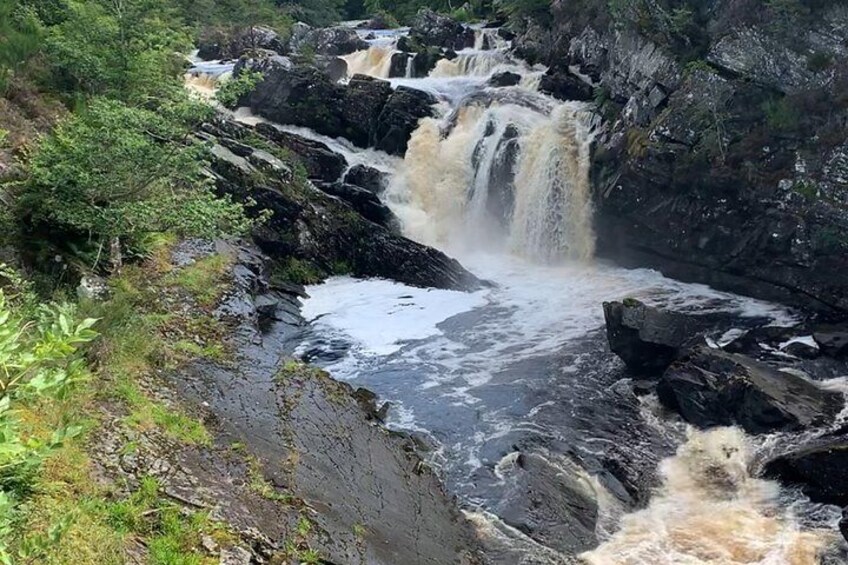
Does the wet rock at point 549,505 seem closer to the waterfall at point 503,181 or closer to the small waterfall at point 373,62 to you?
the waterfall at point 503,181

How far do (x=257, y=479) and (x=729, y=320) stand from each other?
15.3m

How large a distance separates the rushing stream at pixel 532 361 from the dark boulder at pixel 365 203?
3.33ft

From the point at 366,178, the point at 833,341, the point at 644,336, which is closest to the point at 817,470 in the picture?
the point at 644,336

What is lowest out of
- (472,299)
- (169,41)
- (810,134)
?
(472,299)

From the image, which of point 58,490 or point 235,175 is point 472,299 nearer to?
point 235,175

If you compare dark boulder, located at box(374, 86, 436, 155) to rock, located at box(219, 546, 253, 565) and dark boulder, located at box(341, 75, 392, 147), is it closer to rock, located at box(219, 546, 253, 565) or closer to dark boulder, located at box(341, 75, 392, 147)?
dark boulder, located at box(341, 75, 392, 147)

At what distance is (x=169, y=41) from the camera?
1773 centimetres

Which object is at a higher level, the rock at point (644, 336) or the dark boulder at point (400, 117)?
the dark boulder at point (400, 117)

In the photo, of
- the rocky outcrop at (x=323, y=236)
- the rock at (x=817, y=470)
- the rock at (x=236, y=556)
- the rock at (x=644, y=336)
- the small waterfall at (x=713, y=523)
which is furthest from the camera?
the rocky outcrop at (x=323, y=236)

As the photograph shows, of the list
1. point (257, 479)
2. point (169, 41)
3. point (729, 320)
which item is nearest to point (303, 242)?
point (169, 41)

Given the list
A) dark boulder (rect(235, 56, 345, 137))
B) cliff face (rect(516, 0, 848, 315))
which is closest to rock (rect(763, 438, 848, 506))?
cliff face (rect(516, 0, 848, 315))

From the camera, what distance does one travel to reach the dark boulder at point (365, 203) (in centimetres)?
2564

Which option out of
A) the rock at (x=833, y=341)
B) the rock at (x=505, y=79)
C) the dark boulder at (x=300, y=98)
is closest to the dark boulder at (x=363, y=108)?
the dark boulder at (x=300, y=98)

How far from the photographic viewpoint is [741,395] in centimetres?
1320
